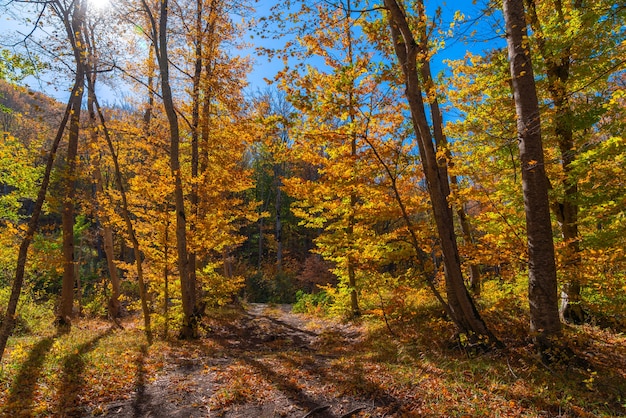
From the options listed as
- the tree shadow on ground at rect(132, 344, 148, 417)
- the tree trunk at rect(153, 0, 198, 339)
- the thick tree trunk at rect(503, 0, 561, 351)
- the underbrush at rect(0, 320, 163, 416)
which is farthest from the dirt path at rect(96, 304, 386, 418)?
the thick tree trunk at rect(503, 0, 561, 351)

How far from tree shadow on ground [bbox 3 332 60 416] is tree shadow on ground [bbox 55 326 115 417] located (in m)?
0.33

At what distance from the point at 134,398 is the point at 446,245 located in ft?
18.6

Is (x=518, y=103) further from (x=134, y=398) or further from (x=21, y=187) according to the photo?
(x=21, y=187)

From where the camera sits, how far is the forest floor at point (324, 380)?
4332 mm

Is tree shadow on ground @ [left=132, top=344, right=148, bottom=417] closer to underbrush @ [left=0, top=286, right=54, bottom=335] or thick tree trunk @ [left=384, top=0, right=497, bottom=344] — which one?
thick tree trunk @ [left=384, top=0, right=497, bottom=344]

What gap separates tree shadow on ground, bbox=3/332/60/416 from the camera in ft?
14.2

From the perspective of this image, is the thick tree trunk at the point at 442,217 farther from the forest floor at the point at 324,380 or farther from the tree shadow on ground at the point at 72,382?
the tree shadow on ground at the point at 72,382

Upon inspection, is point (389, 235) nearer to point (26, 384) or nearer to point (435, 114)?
point (435, 114)

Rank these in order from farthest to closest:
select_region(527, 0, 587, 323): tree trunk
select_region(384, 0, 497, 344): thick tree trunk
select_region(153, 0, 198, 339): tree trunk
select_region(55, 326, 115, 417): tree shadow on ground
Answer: select_region(153, 0, 198, 339): tree trunk, select_region(527, 0, 587, 323): tree trunk, select_region(384, 0, 497, 344): thick tree trunk, select_region(55, 326, 115, 417): tree shadow on ground

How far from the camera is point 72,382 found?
5.29 metres

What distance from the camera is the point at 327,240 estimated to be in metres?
9.70

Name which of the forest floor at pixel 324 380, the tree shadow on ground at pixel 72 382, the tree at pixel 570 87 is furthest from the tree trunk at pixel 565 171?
the tree shadow on ground at pixel 72 382

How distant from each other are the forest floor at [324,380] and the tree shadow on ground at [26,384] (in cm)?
1

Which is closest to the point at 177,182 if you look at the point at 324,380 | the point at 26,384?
the point at 26,384
